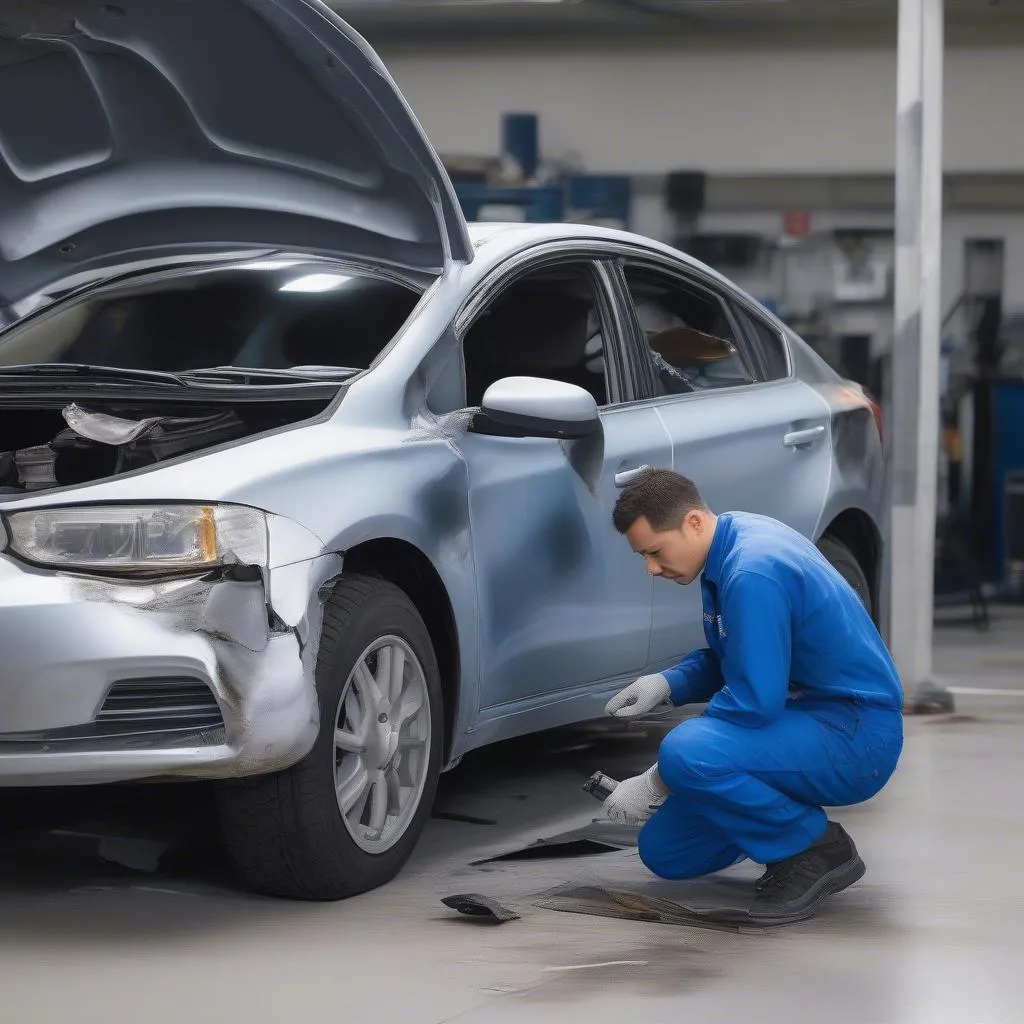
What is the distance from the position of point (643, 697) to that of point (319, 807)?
91 cm

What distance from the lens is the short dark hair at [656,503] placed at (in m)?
4.81

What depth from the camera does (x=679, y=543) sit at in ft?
15.8

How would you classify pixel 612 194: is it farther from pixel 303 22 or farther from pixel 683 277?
pixel 303 22

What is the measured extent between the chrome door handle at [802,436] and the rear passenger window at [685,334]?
248mm

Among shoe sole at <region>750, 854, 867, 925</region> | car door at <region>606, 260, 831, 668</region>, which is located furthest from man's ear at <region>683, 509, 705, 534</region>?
car door at <region>606, 260, 831, 668</region>

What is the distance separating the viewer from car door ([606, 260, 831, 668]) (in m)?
6.01

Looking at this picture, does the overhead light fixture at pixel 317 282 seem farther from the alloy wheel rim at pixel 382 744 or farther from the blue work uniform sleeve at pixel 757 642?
the blue work uniform sleeve at pixel 757 642

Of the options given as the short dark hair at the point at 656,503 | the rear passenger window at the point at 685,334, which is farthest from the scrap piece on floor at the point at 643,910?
the rear passenger window at the point at 685,334

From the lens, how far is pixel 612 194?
10.7m

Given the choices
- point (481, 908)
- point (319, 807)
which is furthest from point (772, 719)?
point (319, 807)

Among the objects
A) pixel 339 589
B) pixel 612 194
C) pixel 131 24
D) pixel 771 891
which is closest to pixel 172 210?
pixel 131 24

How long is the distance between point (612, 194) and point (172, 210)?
5.17 metres

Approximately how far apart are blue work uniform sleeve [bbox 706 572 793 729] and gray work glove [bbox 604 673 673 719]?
41cm

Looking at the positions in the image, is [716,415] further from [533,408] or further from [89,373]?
[89,373]
